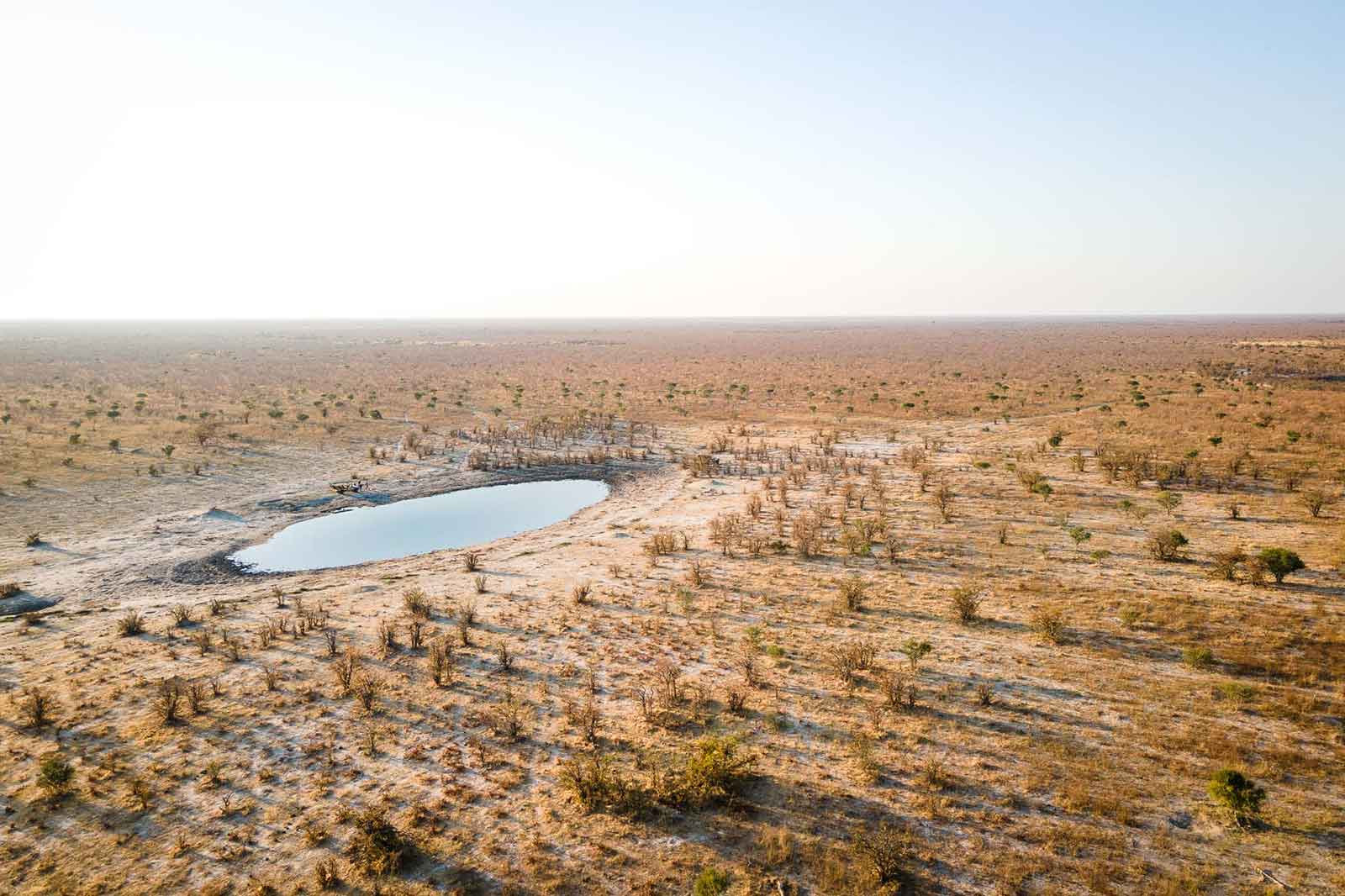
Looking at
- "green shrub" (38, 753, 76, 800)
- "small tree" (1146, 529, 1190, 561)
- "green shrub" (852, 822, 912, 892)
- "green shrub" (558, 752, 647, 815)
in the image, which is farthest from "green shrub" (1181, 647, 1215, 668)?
"green shrub" (38, 753, 76, 800)

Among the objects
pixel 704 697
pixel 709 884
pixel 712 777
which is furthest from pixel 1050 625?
pixel 709 884

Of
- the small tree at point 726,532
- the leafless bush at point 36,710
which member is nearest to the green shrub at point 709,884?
the leafless bush at point 36,710

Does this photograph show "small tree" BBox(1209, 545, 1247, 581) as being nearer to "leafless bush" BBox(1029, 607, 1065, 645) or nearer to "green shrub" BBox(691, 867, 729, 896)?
"leafless bush" BBox(1029, 607, 1065, 645)

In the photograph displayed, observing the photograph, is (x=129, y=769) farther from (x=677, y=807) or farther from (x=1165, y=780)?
(x=1165, y=780)

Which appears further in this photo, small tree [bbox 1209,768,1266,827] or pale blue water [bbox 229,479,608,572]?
pale blue water [bbox 229,479,608,572]

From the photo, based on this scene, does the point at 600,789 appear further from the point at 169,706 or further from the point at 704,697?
the point at 169,706

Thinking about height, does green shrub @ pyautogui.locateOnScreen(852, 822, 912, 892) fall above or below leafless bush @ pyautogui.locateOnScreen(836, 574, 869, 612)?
below

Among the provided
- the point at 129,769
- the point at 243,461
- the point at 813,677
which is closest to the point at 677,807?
the point at 813,677

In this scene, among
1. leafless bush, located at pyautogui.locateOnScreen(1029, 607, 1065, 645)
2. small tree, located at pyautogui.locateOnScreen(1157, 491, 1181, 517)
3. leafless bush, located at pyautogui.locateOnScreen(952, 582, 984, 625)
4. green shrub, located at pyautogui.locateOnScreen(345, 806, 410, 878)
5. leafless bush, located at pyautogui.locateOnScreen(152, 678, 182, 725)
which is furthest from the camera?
small tree, located at pyautogui.locateOnScreen(1157, 491, 1181, 517)
